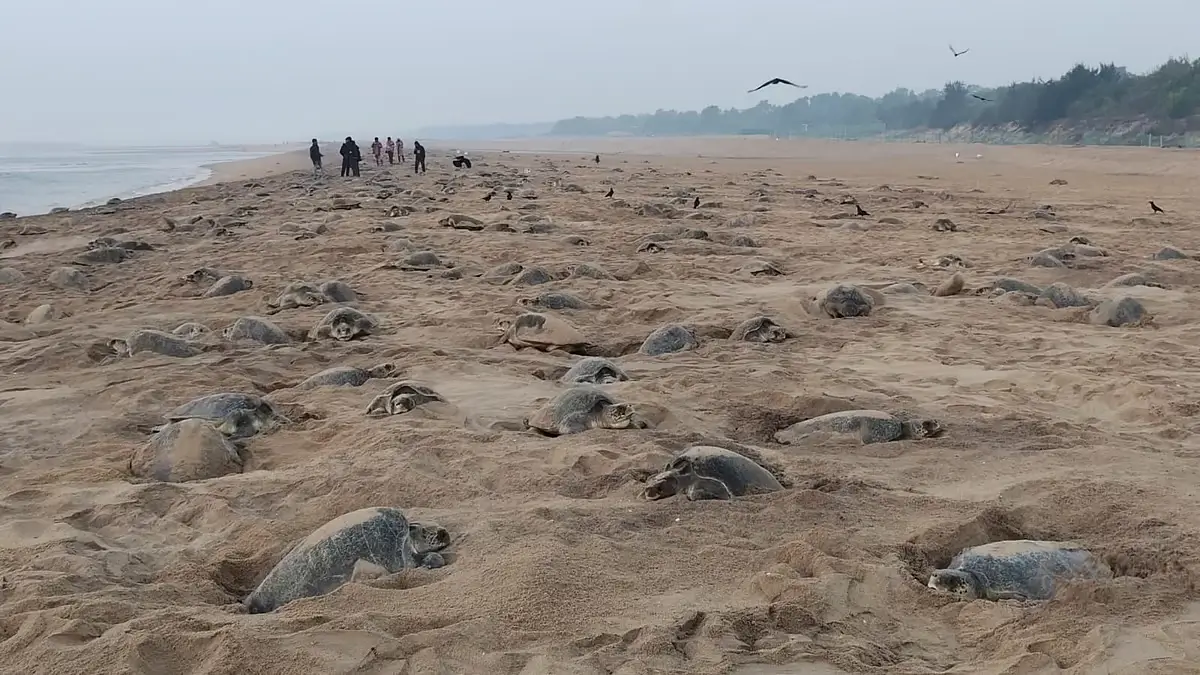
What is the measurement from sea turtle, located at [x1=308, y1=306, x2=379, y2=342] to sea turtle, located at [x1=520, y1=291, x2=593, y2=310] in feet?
4.76

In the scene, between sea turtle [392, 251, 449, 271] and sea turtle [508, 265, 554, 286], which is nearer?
sea turtle [508, 265, 554, 286]

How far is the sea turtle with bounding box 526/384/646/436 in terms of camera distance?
4734mm

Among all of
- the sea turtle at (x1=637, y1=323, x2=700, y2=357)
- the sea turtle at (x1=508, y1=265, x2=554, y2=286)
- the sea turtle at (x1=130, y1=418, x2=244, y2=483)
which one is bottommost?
the sea turtle at (x1=130, y1=418, x2=244, y2=483)

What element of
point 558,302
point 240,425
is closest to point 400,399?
point 240,425

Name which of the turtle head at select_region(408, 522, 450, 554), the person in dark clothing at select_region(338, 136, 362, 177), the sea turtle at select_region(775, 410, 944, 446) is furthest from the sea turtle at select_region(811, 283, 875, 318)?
the person in dark clothing at select_region(338, 136, 362, 177)

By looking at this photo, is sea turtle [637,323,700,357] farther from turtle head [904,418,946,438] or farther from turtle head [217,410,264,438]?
turtle head [217,410,264,438]

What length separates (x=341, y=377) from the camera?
573 centimetres

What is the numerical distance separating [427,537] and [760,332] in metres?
3.94

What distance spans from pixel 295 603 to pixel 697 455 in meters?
1.81

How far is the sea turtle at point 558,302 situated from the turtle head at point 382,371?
2019mm

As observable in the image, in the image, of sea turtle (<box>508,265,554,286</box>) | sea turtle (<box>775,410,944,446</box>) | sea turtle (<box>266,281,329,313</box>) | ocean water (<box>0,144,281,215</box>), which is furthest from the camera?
ocean water (<box>0,144,281,215</box>)

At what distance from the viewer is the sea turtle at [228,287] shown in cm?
885

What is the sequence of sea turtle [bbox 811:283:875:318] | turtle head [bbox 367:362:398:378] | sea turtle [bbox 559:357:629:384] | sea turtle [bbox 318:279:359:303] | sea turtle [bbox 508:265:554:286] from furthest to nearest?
sea turtle [bbox 508:265:554:286] < sea turtle [bbox 318:279:359:303] < sea turtle [bbox 811:283:875:318] < turtle head [bbox 367:362:398:378] < sea turtle [bbox 559:357:629:384]

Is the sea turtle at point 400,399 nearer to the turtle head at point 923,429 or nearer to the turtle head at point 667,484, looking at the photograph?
the turtle head at point 667,484
